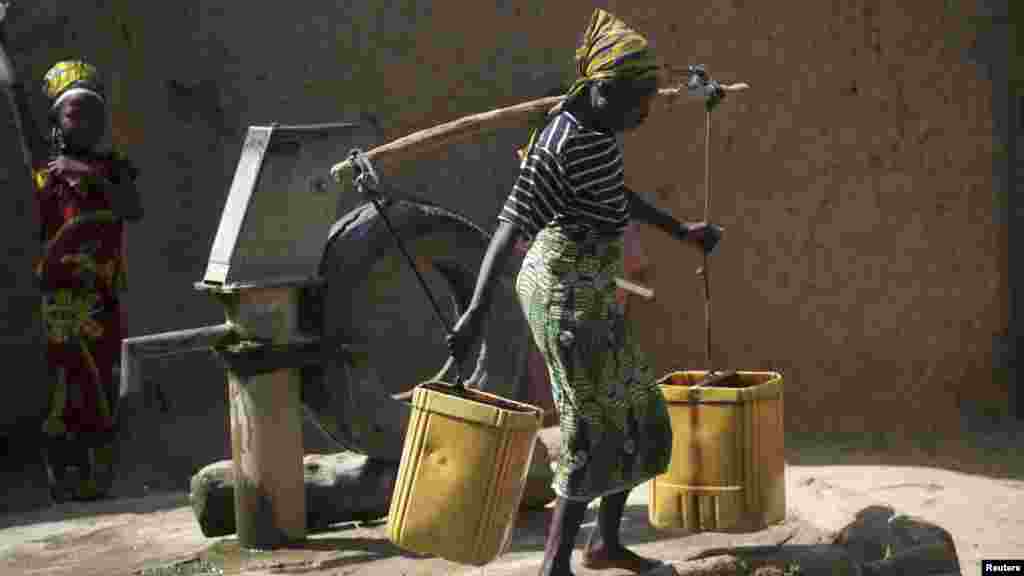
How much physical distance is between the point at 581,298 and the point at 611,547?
2.90 feet

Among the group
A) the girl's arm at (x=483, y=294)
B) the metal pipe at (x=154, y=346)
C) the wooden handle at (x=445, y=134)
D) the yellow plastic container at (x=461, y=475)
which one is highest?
the wooden handle at (x=445, y=134)

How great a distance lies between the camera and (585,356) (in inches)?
182

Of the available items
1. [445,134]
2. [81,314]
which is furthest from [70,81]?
[445,134]

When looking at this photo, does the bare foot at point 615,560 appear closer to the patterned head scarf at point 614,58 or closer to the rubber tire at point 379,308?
the rubber tire at point 379,308

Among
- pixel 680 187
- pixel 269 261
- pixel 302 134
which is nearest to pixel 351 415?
pixel 269 261

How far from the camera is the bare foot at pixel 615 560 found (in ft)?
16.3

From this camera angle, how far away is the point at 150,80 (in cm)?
807

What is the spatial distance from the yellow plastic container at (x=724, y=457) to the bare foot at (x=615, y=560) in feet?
0.65

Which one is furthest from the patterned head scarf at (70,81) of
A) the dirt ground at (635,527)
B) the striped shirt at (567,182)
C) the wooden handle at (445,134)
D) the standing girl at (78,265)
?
the striped shirt at (567,182)

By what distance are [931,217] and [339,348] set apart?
354 cm

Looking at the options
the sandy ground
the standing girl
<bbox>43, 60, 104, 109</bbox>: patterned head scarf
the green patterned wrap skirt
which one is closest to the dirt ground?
the sandy ground

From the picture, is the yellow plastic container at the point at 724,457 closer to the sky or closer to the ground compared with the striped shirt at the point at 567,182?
closer to the ground

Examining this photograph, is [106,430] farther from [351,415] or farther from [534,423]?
[534,423]

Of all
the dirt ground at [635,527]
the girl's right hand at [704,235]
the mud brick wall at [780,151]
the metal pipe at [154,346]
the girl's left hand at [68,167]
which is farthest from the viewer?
the mud brick wall at [780,151]
